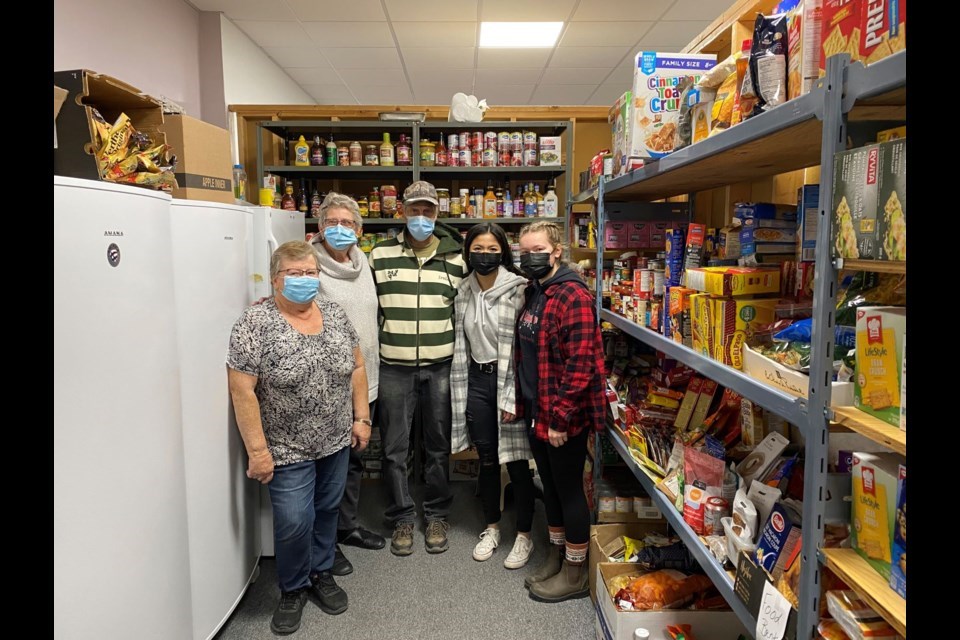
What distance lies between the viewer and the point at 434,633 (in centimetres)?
245

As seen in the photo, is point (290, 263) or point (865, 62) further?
point (290, 263)

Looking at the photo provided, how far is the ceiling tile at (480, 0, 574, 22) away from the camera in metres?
4.28

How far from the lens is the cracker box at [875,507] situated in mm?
1013

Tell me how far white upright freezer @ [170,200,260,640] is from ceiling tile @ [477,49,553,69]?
373 centimetres

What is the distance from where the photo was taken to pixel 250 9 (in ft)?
14.3

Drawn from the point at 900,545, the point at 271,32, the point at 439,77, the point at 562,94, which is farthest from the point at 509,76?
the point at 900,545

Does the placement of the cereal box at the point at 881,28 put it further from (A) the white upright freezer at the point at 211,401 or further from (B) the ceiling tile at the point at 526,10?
(B) the ceiling tile at the point at 526,10

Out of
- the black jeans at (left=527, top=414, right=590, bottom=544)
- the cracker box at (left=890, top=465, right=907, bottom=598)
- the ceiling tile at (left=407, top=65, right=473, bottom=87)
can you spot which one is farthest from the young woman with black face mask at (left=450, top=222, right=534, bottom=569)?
the ceiling tile at (left=407, top=65, right=473, bottom=87)

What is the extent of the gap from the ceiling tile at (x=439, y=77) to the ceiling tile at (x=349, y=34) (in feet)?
2.67

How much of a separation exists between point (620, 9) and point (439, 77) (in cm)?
239

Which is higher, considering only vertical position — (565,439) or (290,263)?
(290,263)
